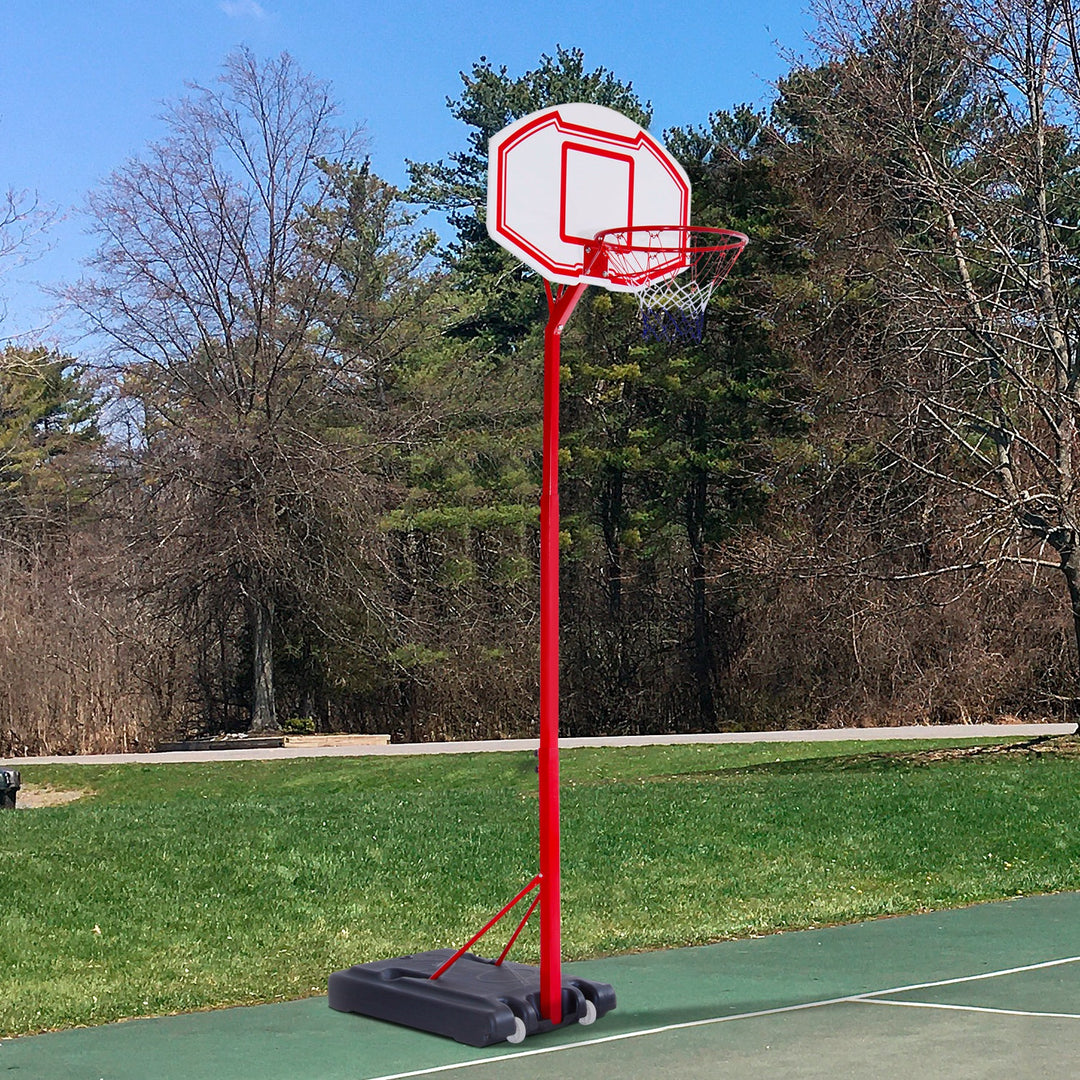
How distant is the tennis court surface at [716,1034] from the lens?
5.70 meters

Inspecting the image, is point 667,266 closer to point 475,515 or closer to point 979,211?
point 979,211

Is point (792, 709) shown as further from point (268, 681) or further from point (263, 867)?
point (263, 867)

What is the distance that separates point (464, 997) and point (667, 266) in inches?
129

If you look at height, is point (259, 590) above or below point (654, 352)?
below

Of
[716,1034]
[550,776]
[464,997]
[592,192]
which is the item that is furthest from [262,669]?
[716,1034]

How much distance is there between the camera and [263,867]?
10828 mm

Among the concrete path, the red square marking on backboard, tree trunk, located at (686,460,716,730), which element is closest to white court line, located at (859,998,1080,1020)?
the red square marking on backboard

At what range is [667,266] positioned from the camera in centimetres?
716

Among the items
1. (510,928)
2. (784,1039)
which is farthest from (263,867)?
(784,1039)

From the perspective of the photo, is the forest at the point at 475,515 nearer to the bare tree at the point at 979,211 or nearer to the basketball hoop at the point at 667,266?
the bare tree at the point at 979,211

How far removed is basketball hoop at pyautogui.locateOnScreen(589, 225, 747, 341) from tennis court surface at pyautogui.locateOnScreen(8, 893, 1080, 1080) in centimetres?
310

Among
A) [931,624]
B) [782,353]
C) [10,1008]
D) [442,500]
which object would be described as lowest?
[10,1008]

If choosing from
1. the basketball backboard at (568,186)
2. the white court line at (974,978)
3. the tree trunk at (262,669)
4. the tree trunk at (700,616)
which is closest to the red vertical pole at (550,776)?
the basketball backboard at (568,186)

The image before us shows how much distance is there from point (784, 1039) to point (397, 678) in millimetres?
28466
